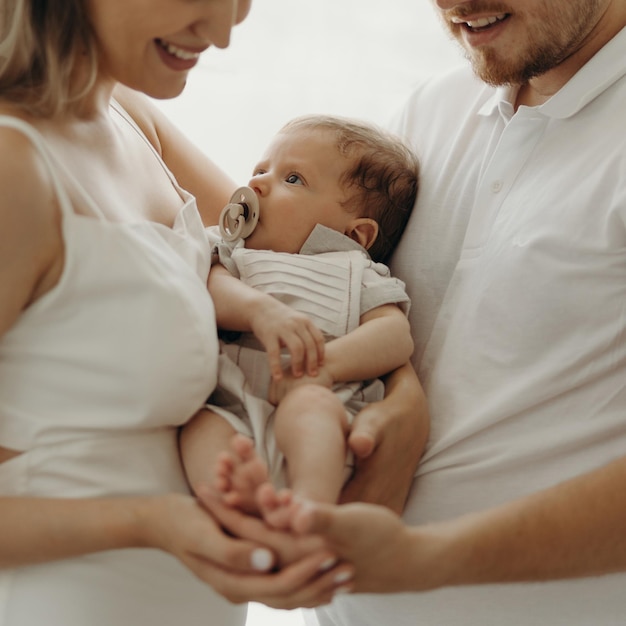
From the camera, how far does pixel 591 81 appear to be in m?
1.58

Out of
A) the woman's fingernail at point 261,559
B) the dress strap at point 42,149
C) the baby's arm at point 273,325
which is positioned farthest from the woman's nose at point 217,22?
the woman's fingernail at point 261,559

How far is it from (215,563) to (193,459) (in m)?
0.20

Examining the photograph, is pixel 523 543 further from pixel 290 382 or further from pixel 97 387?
pixel 97 387

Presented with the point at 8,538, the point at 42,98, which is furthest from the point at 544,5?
the point at 8,538

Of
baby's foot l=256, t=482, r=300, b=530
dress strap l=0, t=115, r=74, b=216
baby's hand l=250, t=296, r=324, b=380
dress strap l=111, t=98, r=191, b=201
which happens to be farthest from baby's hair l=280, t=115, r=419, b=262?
baby's foot l=256, t=482, r=300, b=530

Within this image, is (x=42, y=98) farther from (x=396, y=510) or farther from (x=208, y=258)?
(x=396, y=510)

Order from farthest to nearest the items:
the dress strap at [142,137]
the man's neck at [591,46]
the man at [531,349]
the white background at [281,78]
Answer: the white background at [281,78]
the man's neck at [591,46]
the dress strap at [142,137]
the man at [531,349]

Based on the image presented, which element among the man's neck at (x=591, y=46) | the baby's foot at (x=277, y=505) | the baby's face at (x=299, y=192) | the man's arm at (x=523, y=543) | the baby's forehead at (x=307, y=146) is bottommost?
the man's arm at (x=523, y=543)

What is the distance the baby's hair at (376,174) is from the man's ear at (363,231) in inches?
0.8

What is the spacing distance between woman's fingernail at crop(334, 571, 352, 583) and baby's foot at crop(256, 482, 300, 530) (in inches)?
3.8

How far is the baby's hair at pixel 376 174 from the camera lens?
1.66m

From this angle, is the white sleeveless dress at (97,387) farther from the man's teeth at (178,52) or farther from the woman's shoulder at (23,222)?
the man's teeth at (178,52)

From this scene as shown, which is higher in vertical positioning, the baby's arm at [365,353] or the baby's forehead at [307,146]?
the baby's forehead at [307,146]

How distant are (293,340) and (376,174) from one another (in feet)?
1.50
